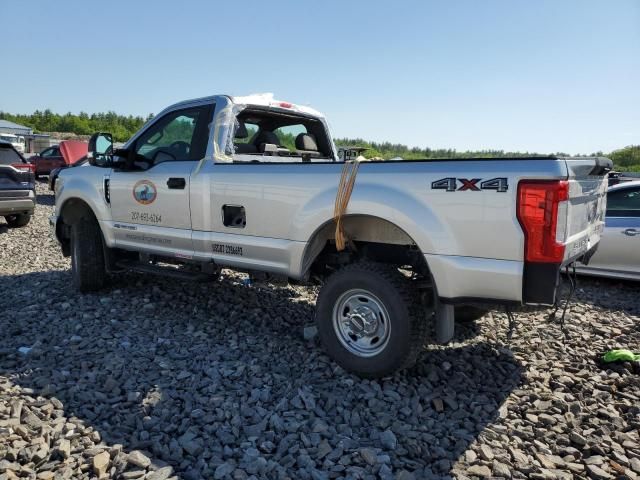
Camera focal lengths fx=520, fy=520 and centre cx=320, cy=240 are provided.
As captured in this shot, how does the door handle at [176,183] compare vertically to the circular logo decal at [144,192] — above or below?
above

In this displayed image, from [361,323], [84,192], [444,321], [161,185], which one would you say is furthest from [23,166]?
[444,321]

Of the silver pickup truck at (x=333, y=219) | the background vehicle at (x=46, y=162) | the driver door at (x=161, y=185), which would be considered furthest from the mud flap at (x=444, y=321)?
the background vehicle at (x=46, y=162)

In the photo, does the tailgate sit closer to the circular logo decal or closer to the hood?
the circular logo decal

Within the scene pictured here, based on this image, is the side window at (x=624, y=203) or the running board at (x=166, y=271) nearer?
the running board at (x=166, y=271)

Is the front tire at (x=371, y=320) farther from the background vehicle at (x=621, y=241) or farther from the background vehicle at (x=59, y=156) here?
the background vehicle at (x=59, y=156)

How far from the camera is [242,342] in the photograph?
14.6 ft

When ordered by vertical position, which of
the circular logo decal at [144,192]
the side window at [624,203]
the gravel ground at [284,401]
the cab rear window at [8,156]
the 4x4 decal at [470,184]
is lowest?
the gravel ground at [284,401]

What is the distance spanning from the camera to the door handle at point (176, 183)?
15.6ft

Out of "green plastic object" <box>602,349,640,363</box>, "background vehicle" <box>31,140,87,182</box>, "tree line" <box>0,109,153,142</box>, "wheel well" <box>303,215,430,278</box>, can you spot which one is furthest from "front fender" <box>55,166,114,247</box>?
"tree line" <box>0,109,153,142</box>

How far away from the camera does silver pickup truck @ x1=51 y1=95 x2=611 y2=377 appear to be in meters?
3.09

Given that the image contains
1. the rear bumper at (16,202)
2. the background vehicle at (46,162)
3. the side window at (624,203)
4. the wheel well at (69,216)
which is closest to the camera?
the wheel well at (69,216)

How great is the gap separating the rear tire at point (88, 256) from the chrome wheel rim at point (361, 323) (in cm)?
324

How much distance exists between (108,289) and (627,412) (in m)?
5.28

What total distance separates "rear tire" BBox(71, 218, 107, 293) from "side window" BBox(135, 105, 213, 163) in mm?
1152
